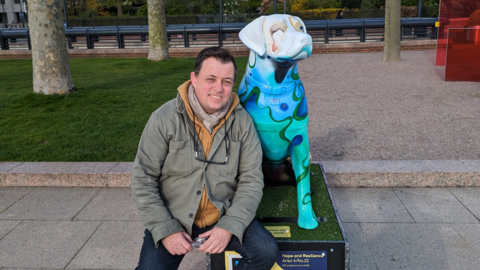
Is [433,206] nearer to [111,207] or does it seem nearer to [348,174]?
[348,174]

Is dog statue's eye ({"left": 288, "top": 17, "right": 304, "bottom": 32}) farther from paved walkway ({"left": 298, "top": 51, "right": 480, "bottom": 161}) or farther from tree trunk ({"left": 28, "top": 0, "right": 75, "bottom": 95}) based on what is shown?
tree trunk ({"left": 28, "top": 0, "right": 75, "bottom": 95})

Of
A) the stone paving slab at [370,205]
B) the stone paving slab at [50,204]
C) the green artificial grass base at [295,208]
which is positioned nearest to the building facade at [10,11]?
the stone paving slab at [50,204]

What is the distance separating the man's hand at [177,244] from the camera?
2203 mm

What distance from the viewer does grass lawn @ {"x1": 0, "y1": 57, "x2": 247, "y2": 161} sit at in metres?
5.17

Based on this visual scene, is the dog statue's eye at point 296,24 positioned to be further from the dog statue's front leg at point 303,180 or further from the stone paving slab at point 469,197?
the stone paving slab at point 469,197

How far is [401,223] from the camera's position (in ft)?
11.3

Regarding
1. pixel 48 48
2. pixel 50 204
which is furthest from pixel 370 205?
pixel 48 48

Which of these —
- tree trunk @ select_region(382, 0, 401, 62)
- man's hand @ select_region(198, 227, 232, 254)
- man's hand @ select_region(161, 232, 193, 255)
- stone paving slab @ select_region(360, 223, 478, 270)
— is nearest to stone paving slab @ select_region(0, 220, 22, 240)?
man's hand @ select_region(161, 232, 193, 255)

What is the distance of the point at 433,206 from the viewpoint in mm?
3732

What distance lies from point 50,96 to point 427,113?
6.65 m

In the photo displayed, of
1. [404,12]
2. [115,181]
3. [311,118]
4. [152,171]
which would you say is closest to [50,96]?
[115,181]

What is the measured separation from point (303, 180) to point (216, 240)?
0.75 m

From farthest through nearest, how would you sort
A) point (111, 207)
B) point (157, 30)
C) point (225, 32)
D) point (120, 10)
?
point (120, 10) < point (225, 32) < point (157, 30) < point (111, 207)

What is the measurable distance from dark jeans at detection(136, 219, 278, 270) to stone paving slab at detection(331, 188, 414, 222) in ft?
4.80
